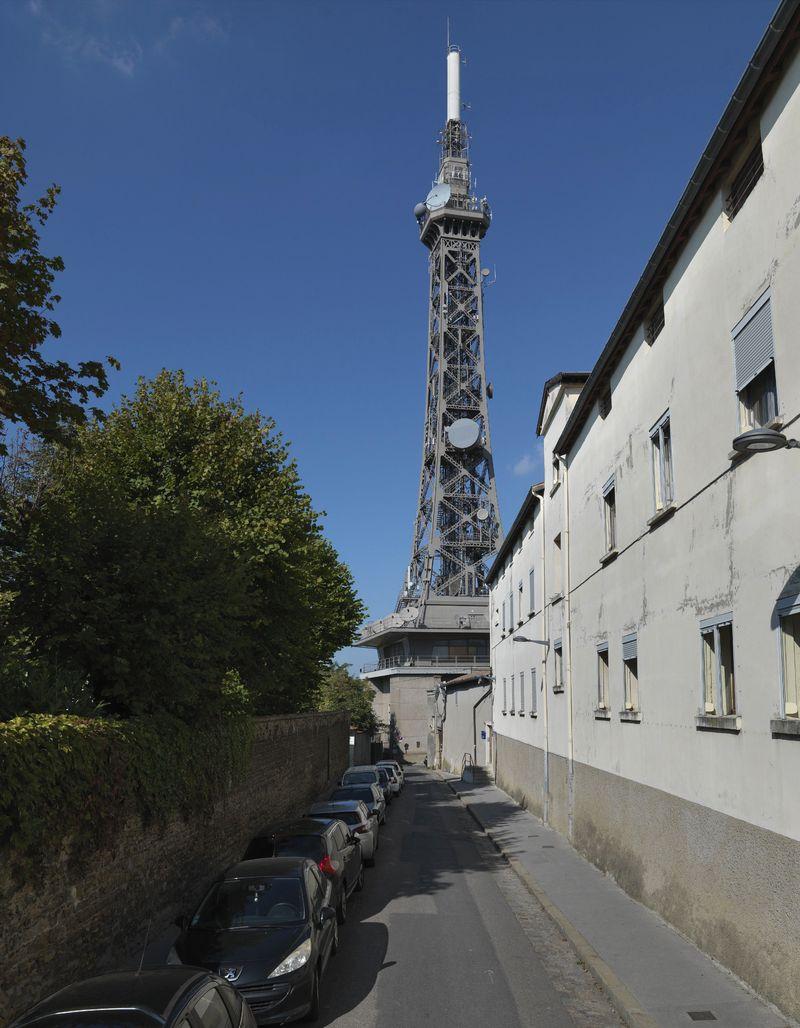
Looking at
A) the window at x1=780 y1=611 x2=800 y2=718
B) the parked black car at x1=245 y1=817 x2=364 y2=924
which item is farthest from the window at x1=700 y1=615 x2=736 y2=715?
the parked black car at x1=245 y1=817 x2=364 y2=924

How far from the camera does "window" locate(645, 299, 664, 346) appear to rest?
1309cm

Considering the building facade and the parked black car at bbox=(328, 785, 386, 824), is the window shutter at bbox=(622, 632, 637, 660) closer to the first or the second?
the building facade

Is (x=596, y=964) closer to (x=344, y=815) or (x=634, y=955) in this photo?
(x=634, y=955)

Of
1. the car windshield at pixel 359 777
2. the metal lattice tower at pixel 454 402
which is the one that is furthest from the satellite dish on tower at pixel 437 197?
the car windshield at pixel 359 777

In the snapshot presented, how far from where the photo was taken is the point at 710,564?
418 inches

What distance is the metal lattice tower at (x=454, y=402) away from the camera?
9338 centimetres

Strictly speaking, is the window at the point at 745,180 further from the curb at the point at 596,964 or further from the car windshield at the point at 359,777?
the car windshield at the point at 359,777

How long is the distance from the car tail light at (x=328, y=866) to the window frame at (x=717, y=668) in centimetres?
603

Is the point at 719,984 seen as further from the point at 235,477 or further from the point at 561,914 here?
the point at 235,477

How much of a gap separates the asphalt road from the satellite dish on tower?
9445cm

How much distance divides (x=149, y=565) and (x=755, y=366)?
29.8ft

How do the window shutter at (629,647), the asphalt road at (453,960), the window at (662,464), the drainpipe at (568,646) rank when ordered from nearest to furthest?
1. the asphalt road at (453,960)
2. the window at (662,464)
3. the window shutter at (629,647)
4. the drainpipe at (568,646)

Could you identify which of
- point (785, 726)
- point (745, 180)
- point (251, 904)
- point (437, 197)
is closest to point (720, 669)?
point (785, 726)

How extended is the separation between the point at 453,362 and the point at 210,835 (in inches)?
3484
